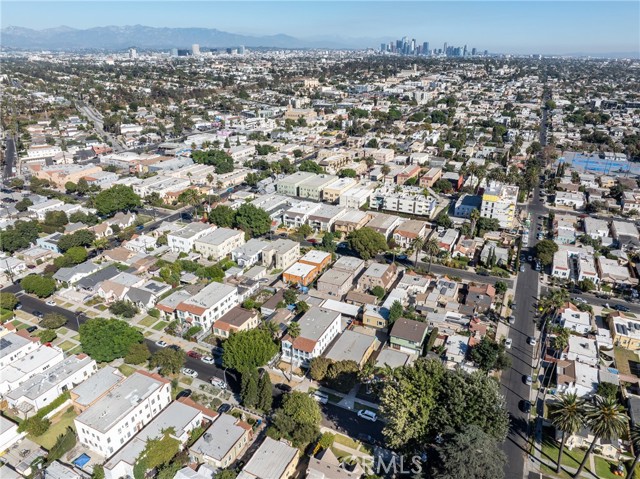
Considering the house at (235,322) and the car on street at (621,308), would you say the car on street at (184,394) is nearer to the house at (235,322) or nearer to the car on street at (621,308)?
the house at (235,322)

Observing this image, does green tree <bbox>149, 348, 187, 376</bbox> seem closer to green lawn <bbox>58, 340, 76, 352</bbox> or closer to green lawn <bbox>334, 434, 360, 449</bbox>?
green lawn <bbox>58, 340, 76, 352</bbox>

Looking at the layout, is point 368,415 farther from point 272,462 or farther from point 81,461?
point 81,461

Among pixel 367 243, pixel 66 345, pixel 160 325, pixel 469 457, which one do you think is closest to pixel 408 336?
pixel 469 457

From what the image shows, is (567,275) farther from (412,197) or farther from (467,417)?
(467,417)

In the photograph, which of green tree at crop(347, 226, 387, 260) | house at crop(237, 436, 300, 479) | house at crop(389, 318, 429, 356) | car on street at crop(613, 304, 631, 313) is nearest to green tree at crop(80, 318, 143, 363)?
house at crop(237, 436, 300, 479)

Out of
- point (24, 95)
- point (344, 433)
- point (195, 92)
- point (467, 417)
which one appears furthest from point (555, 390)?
point (24, 95)

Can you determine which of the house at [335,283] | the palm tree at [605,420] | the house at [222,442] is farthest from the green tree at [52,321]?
the palm tree at [605,420]
